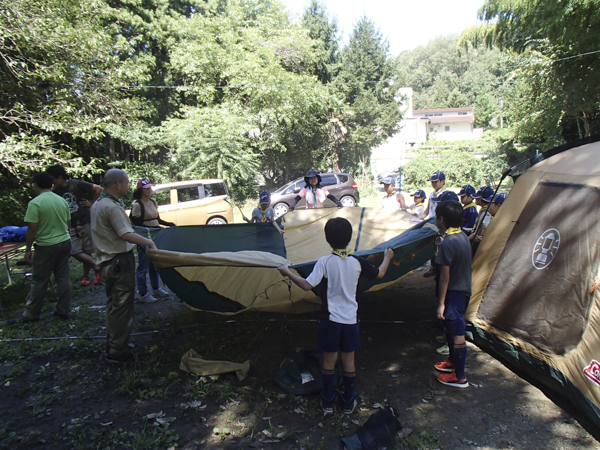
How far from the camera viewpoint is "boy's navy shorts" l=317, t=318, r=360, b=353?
2748 millimetres

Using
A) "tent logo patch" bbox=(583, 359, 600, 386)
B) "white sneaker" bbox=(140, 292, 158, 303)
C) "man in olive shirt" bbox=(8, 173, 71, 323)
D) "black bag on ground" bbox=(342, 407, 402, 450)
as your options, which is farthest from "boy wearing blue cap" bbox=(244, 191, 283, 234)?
"tent logo patch" bbox=(583, 359, 600, 386)

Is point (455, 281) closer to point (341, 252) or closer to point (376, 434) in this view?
point (341, 252)

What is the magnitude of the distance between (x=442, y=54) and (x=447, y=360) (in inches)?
2924

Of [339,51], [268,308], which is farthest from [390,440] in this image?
[339,51]

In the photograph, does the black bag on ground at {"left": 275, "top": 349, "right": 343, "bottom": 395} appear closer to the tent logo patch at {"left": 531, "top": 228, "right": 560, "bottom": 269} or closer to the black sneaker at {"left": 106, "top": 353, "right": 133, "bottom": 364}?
the black sneaker at {"left": 106, "top": 353, "right": 133, "bottom": 364}

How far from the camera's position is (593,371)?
8.57 feet

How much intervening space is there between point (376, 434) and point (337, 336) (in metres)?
→ 0.66

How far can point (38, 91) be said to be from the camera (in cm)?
1000

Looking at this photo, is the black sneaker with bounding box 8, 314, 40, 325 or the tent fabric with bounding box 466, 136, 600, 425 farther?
the black sneaker with bounding box 8, 314, 40, 325

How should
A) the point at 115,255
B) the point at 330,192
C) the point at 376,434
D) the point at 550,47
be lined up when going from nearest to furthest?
the point at 376,434
the point at 115,255
the point at 550,47
the point at 330,192

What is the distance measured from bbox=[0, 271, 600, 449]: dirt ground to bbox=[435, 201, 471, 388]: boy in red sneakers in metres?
0.33

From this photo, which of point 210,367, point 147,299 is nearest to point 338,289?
point 210,367

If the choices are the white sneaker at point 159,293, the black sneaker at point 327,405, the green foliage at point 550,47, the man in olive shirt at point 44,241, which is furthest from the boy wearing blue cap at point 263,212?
the green foliage at point 550,47

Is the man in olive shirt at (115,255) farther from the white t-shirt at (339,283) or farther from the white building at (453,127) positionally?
the white building at (453,127)
